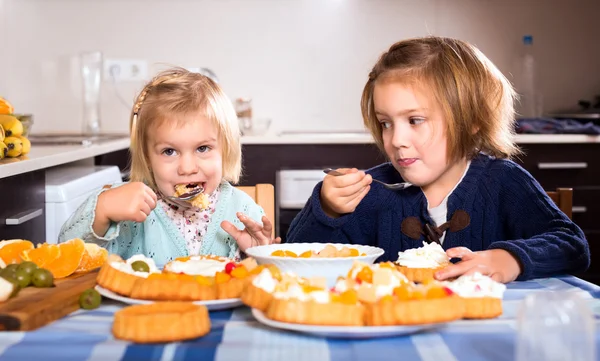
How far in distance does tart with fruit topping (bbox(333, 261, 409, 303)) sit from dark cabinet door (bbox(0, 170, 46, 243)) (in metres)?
1.48

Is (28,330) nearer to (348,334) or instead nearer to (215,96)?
(348,334)

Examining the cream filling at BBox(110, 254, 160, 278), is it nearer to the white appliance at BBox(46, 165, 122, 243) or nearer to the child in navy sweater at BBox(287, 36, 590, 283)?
the child in navy sweater at BBox(287, 36, 590, 283)

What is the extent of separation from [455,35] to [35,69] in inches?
80.9

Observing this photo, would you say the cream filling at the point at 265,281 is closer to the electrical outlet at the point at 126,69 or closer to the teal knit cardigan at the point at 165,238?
the teal knit cardigan at the point at 165,238

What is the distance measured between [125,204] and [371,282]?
2.27ft

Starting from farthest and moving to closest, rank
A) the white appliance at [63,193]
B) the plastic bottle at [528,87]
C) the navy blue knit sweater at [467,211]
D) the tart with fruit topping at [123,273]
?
the plastic bottle at [528,87] → the white appliance at [63,193] → the navy blue knit sweater at [467,211] → the tart with fruit topping at [123,273]

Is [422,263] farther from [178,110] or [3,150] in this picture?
[3,150]

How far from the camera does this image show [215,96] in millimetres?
1771

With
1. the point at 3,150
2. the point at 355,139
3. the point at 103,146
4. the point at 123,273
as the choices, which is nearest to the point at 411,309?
the point at 123,273

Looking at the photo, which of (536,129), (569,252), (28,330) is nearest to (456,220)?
(569,252)

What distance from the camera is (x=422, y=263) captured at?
1145mm

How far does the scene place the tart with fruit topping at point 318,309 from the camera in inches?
32.1

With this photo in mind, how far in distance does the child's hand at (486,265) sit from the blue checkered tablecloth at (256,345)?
0.58 feet

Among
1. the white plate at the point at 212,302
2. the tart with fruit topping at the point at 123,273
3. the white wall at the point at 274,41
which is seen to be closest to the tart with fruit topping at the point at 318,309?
the white plate at the point at 212,302
